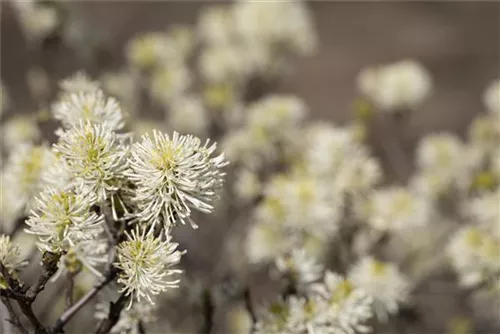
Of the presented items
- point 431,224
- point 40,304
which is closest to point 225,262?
point 40,304

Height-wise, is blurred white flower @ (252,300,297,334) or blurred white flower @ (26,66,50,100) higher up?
blurred white flower @ (26,66,50,100)

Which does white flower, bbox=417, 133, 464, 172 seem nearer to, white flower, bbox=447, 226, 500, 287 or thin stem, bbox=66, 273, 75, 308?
white flower, bbox=447, 226, 500, 287

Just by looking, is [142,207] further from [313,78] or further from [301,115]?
[313,78]

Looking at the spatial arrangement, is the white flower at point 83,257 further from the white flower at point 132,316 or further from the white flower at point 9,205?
the white flower at point 9,205

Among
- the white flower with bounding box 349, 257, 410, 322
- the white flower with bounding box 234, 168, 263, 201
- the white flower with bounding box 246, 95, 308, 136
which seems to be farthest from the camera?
the white flower with bounding box 246, 95, 308, 136

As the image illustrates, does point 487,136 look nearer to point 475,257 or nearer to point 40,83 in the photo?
point 475,257

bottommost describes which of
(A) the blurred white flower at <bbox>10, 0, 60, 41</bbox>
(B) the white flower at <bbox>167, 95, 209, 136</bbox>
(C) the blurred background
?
(A) the blurred white flower at <bbox>10, 0, 60, 41</bbox>

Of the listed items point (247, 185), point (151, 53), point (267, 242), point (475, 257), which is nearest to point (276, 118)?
point (247, 185)

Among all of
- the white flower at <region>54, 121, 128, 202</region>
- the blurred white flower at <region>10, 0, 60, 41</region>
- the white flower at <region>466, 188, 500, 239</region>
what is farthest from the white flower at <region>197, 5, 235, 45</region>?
the white flower at <region>54, 121, 128, 202</region>

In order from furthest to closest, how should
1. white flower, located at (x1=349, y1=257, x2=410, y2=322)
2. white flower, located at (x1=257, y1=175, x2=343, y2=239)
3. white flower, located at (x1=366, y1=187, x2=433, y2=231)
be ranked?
1. white flower, located at (x1=366, y1=187, x2=433, y2=231)
2. white flower, located at (x1=257, y1=175, x2=343, y2=239)
3. white flower, located at (x1=349, y1=257, x2=410, y2=322)
